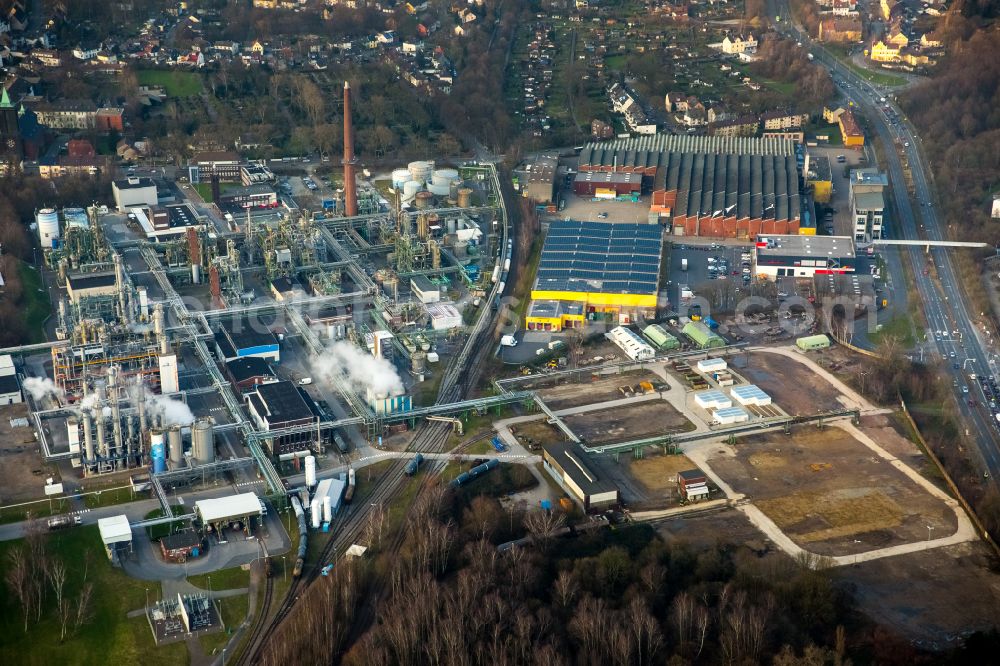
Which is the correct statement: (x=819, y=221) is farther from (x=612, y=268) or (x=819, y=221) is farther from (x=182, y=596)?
(x=182, y=596)

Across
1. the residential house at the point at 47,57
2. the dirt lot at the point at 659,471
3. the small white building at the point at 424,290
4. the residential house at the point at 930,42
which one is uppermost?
the residential house at the point at 930,42

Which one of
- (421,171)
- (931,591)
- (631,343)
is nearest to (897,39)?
(421,171)

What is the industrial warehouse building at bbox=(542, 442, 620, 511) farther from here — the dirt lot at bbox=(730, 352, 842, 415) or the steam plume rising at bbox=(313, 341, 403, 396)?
the dirt lot at bbox=(730, 352, 842, 415)

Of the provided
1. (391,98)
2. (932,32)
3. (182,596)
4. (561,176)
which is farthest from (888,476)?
(932,32)

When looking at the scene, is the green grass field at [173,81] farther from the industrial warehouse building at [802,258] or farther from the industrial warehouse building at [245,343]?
the industrial warehouse building at [802,258]

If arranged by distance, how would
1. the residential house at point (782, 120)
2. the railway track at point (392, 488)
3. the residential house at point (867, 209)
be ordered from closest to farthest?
the railway track at point (392, 488) → the residential house at point (867, 209) → the residential house at point (782, 120)

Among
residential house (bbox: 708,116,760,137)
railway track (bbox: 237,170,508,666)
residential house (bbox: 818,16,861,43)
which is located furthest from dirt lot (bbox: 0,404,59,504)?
residential house (bbox: 818,16,861,43)

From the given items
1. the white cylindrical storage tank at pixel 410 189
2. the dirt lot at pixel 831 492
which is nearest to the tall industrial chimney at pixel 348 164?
the white cylindrical storage tank at pixel 410 189

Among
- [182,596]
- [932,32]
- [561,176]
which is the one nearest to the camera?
[182,596]
